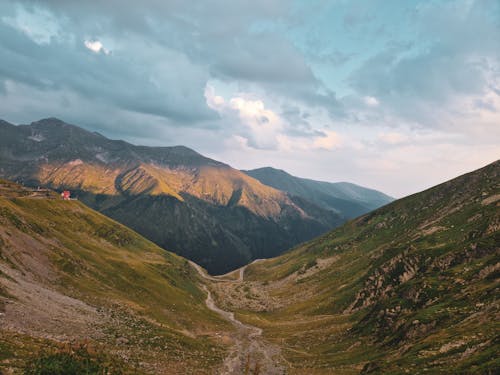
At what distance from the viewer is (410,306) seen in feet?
277

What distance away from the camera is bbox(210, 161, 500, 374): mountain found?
4900 cm

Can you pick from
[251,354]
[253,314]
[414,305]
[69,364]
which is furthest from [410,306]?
[253,314]

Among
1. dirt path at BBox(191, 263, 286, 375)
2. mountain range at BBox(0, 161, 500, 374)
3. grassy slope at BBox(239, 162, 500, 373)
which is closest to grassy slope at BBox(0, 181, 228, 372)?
mountain range at BBox(0, 161, 500, 374)

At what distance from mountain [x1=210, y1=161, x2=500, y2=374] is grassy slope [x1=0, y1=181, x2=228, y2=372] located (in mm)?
27366

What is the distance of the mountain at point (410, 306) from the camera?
161ft

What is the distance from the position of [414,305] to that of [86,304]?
7848 centimetres

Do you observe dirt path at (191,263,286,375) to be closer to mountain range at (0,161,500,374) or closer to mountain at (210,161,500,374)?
mountain range at (0,161,500,374)

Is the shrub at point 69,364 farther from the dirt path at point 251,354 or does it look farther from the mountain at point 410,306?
the mountain at point 410,306

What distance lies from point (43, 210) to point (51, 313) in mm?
111892

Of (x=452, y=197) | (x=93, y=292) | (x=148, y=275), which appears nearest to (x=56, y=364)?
(x=93, y=292)

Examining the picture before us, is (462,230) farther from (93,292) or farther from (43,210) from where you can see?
(43,210)

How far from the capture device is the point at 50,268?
9388cm

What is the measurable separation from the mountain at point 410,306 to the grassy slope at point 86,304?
2737 cm

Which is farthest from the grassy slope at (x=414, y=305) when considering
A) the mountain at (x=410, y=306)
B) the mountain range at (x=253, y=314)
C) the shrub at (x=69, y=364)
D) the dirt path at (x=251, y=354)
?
the shrub at (x=69, y=364)
